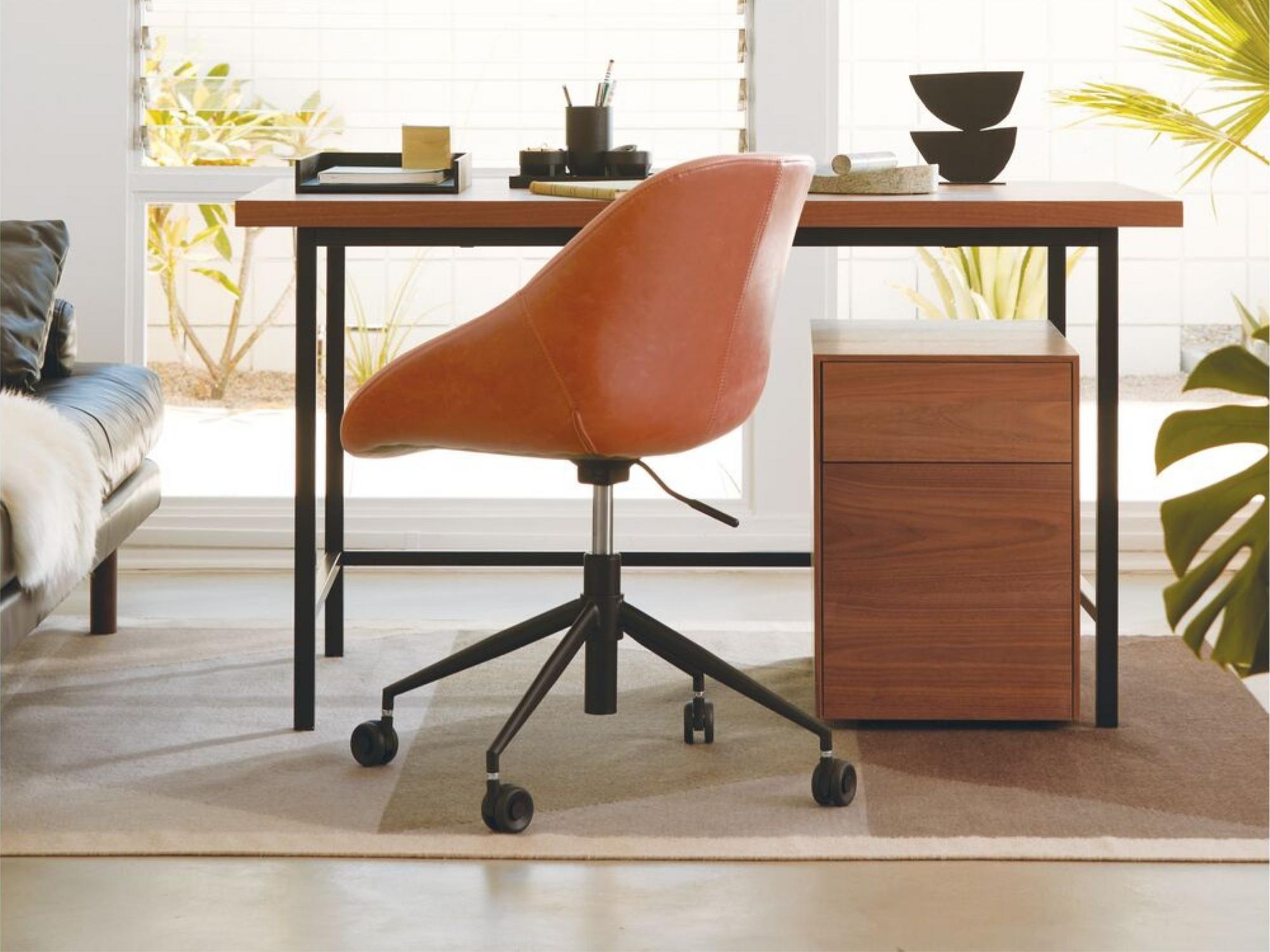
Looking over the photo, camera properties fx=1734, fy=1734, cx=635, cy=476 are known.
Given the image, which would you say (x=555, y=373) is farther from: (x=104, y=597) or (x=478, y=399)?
(x=104, y=597)

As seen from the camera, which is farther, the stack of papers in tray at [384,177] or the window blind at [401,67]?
the window blind at [401,67]

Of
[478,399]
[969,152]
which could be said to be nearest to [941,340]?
[969,152]

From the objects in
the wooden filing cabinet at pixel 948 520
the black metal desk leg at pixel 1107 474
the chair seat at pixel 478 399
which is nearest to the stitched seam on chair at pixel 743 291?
the chair seat at pixel 478 399

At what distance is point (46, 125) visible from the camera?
3.95 metres

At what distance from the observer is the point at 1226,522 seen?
151 cm

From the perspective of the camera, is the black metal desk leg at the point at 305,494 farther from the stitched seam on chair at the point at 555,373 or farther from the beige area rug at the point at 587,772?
the stitched seam on chair at the point at 555,373

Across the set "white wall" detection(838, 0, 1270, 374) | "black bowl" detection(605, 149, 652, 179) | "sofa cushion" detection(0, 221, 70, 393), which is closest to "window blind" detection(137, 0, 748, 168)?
"white wall" detection(838, 0, 1270, 374)

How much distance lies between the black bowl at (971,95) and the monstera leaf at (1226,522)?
1.53 m

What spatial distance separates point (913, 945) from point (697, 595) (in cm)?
187

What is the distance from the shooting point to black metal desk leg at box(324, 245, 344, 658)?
3115mm

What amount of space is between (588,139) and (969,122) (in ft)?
→ 2.23

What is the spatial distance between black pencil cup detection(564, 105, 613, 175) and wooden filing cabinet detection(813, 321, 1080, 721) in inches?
23.1

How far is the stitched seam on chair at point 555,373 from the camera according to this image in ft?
7.50

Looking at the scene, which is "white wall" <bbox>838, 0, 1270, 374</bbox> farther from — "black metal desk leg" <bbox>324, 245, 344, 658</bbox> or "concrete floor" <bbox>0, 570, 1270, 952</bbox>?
"concrete floor" <bbox>0, 570, 1270, 952</bbox>
